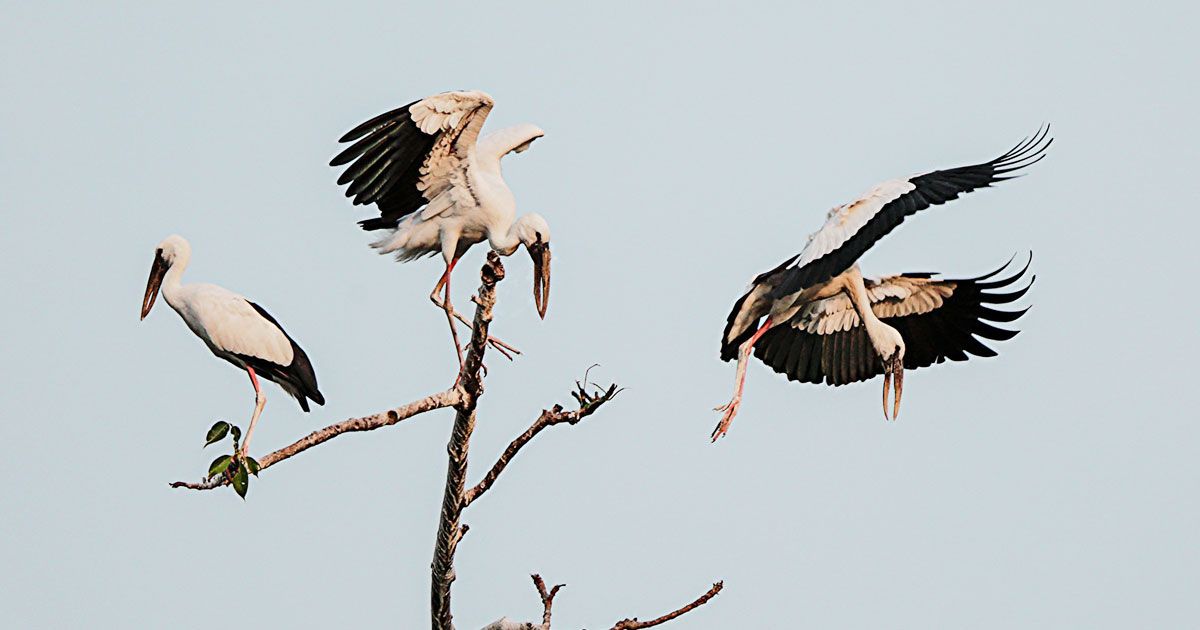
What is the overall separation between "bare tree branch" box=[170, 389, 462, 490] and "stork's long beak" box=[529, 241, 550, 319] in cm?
137

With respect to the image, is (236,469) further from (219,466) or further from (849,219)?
(849,219)

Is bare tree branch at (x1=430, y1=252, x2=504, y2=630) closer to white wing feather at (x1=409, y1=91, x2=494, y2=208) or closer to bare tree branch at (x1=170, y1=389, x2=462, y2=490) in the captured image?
bare tree branch at (x1=170, y1=389, x2=462, y2=490)

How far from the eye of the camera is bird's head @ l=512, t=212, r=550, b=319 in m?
8.88

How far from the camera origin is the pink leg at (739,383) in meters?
10.3

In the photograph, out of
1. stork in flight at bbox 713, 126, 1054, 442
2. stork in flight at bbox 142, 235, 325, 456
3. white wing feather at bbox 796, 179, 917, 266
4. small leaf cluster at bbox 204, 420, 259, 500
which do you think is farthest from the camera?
stork in flight at bbox 713, 126, 1054, 442

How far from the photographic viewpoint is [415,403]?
7305 mm

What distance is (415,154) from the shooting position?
32.5 feet

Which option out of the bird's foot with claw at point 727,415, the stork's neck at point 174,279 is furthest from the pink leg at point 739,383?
the stork's neck at point 174,279

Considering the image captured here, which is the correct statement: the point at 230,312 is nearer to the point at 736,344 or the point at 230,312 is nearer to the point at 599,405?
the point at 599,405

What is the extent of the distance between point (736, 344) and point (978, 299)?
172 centimetres

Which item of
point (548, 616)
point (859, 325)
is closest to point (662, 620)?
point (548, 616)

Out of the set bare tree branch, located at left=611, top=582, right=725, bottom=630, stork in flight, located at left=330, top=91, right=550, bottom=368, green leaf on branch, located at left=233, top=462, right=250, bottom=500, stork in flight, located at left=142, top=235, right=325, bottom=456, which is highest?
stork in flight, located at left=330, top=91, right=550, bottom=368

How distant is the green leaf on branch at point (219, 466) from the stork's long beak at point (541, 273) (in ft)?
7.61

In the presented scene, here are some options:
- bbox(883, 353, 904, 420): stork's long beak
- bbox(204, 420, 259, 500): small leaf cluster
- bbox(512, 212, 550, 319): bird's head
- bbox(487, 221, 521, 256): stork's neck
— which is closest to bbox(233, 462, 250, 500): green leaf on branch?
bbox(204, 420, 259, 500): small leaf cluster
